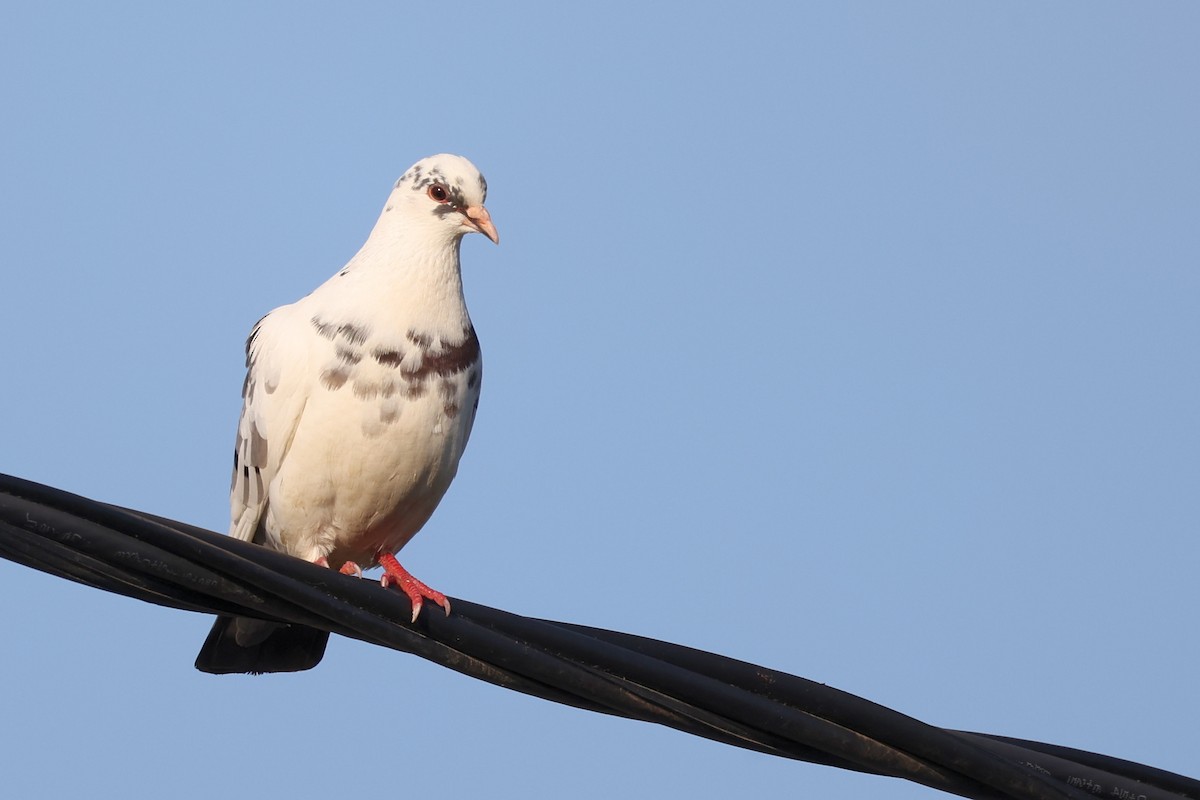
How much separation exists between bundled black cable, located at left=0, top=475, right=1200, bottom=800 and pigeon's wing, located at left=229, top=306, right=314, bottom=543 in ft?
8.45

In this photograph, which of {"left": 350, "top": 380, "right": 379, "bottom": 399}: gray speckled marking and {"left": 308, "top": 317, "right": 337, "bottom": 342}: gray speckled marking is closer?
{"left": 350, "top": 380, "right": 379, "bottom": 399}: gray speckled marking

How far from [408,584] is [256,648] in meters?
1.40

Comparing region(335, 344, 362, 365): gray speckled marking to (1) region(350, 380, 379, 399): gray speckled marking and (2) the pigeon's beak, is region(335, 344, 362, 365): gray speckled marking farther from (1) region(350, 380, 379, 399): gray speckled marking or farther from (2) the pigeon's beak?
(2) the pigeon's beak

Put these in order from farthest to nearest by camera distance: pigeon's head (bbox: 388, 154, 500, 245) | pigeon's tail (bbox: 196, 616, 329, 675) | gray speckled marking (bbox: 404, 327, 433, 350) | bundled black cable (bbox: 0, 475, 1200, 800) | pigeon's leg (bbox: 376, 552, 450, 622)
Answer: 1. pigeon's head (bbox: 388, 154, 500, 245)
2. pigeon's tail (bbox: 196, 616, 329, 675)
3. gray speckled marking (bbox: 404, 327, 433, 350)
4. pigeon's leg (bbox: 376, 552, 450, 622)
5. bundled black cable (bbox: 0, 475, 1200, 800)

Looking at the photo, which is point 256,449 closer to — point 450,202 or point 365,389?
point 365,389

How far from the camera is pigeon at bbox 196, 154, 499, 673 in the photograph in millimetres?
6426

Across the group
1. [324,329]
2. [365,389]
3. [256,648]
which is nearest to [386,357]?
[365,389]

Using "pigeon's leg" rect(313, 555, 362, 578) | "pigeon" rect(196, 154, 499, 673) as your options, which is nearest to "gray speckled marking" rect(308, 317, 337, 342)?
"pigeon" rect(196, 154, 499, 673)

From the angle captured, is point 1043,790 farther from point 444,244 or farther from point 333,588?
point 444,244

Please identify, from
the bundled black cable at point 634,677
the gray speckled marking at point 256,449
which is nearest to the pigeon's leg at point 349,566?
the gray speckled marking at point 256,449

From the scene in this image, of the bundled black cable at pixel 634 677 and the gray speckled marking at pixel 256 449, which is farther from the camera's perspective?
the gray speckled marking at pixel 256 449

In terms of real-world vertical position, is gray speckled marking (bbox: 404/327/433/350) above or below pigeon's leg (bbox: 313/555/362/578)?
above

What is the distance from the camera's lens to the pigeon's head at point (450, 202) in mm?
6895

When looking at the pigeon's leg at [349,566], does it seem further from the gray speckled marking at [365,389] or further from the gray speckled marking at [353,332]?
the gray speckled marking at [353,332]
